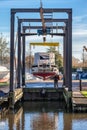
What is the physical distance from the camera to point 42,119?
116 feet

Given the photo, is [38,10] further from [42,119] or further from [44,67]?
[44,67]

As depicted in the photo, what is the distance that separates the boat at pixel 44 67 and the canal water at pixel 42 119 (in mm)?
12212

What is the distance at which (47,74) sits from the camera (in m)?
57.3

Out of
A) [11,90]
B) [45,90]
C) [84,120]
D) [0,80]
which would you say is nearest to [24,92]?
[45,90]

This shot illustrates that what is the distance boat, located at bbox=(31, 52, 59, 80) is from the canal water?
1221 cm

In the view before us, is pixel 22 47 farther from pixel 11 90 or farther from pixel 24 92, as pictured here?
pixel 11 90

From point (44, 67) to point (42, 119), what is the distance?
75.0 feet

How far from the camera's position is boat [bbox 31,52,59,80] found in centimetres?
5742

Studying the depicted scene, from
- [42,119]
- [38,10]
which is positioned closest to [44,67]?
[38,10]

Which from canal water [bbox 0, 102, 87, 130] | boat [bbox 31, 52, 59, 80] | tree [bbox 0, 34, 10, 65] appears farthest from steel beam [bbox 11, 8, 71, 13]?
tree [bbox 0, 34, 10, 65]

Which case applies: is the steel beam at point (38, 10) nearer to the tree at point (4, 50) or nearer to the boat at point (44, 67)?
the boat at point (44, 67)

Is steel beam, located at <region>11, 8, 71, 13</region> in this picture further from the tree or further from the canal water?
the tree

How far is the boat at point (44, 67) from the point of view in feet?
188

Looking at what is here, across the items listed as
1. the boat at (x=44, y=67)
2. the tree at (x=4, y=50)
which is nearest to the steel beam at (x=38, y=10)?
the boat at (x=44, y=67)
